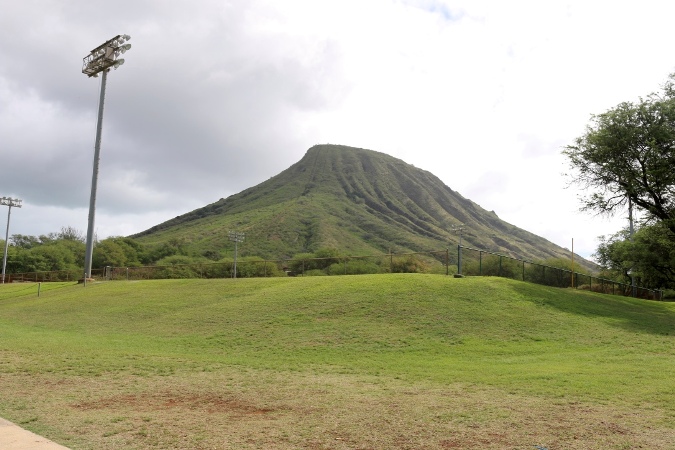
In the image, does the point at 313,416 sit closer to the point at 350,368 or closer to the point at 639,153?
the point at 350,368

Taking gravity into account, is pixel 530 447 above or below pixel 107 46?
below

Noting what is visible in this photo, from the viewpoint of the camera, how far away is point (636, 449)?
Result: 6.10 m

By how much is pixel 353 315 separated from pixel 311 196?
173878 mm

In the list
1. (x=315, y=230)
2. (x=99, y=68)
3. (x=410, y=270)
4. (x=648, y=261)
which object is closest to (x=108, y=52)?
(x=99, y=68)

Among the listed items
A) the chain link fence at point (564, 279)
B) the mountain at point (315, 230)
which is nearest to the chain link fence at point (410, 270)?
the chain link fence at point (564, 279)

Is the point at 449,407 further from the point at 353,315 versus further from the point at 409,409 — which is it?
the point at 353,315

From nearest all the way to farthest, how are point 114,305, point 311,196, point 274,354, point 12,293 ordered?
point 274,354 → point 114,305 → point 12,293 → point 311,196

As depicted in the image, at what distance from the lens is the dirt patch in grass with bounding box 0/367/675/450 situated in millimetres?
6461

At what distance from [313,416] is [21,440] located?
13.2ft

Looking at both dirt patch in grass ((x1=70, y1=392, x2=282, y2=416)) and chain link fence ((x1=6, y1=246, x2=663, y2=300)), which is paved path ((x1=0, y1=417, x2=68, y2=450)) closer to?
dirt patch in grass ((x1=70, y1=392, x2=282, y2=416))

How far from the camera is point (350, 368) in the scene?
44.8 feet

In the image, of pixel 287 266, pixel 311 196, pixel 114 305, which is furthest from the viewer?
pixel 311 196

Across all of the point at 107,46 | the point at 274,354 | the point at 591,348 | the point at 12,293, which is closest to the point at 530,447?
the point at 274,354

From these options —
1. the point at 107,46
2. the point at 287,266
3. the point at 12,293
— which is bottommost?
the point at 12,293
